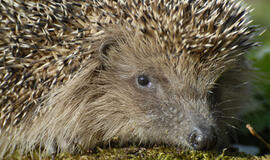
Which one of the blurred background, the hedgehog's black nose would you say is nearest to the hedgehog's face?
the hedgehog's black nose

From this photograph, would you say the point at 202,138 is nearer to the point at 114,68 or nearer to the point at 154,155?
the point at 154,155

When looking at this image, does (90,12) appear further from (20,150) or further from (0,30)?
(20,150)

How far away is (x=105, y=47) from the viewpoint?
10.8ft

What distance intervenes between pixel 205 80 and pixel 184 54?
0.30 m

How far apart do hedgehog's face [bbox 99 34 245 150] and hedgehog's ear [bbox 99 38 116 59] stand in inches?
1.5

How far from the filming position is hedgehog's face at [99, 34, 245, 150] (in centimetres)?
291

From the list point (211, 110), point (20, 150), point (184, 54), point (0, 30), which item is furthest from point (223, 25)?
point (20, 150)

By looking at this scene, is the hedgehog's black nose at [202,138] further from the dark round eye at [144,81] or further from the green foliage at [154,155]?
the dark round eye at [144,81]

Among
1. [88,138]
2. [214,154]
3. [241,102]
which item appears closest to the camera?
[214,154]

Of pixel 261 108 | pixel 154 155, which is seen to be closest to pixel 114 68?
pixel 154 155

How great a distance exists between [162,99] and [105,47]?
70cm

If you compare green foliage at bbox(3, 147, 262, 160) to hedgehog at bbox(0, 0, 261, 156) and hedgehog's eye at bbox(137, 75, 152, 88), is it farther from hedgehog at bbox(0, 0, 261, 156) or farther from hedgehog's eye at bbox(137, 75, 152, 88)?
hedgehog's eye at bbox(137, 75, 152, 88)

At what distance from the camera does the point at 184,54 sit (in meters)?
3.06

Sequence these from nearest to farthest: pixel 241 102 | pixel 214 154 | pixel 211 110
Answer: pixel 214 154 → pixel 211 110 → pixel 241 102
